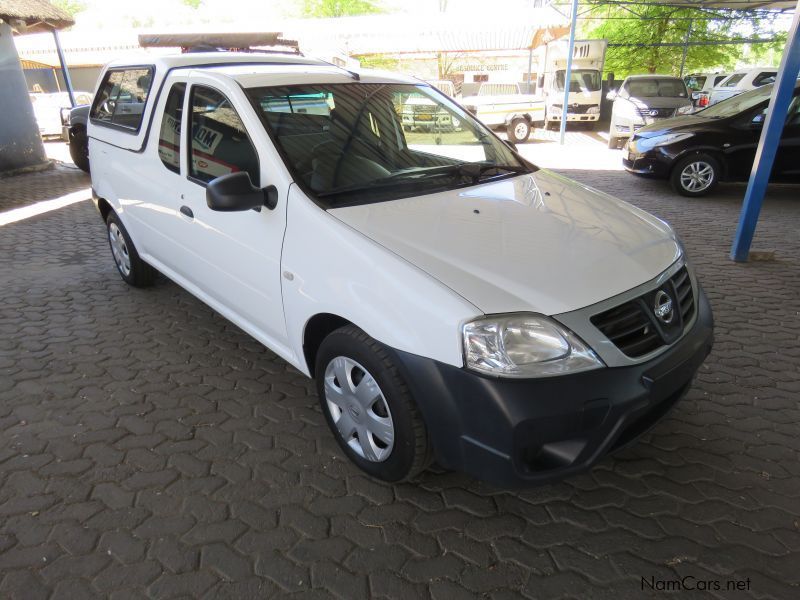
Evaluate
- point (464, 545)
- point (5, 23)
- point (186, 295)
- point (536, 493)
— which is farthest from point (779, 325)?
point (5, 23)

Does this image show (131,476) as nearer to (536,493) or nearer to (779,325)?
(536,493)

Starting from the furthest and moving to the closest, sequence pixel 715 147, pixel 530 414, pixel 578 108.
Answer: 1. pixel 578 108
2. pixel 715 147
3. pixel 530 414

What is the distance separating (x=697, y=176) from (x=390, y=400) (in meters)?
7.59

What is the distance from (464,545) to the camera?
87.7 inches

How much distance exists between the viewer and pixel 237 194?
7.99ft

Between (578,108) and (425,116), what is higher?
(425,116)

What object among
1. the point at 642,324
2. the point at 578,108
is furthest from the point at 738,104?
the point at 578,108

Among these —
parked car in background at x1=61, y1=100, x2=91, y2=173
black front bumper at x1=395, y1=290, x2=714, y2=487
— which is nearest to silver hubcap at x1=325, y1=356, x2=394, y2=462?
black front bumper at x1=395, y1=290, x2=714, y2=487

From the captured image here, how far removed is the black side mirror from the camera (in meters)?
2.39

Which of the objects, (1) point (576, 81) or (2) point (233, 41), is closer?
(2) point (233, 41)

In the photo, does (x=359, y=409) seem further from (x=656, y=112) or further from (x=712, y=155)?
(x=656, y=112)

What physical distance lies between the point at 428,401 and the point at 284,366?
173 cm

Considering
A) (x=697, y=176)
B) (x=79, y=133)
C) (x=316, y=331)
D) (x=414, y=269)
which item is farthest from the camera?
(x=79, y=133)

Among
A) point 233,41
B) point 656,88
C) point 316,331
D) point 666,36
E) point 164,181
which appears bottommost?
point 316,331
